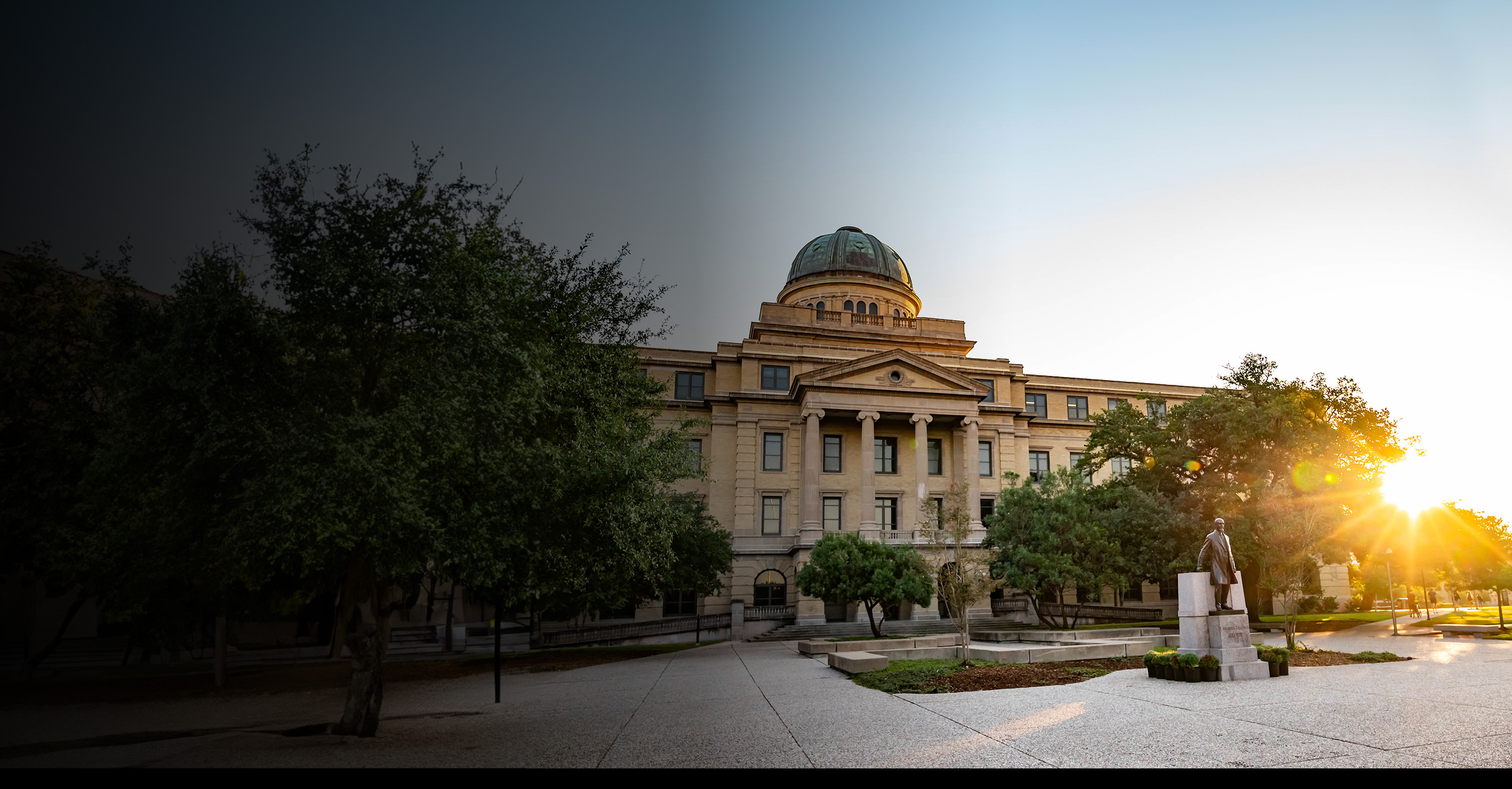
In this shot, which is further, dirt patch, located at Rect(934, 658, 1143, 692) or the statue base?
the statue base

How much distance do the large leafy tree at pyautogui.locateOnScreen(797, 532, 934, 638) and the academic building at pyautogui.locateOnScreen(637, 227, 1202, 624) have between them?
31.7ft

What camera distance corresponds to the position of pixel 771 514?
50812mm

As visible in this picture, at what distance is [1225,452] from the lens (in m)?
36.8

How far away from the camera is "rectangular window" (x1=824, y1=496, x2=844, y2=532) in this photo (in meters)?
50.3

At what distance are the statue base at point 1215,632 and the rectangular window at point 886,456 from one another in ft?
106

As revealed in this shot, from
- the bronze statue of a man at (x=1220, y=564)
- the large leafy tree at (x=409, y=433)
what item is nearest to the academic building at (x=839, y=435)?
the bronze statue of a man at (x=1220, y=564)

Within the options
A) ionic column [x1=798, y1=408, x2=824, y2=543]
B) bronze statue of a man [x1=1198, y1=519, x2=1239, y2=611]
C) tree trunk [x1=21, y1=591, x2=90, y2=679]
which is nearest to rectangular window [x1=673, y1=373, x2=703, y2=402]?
ionic column [x1=798, y1=408, x2=824, y2=543]

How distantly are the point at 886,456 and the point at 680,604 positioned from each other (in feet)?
51.8

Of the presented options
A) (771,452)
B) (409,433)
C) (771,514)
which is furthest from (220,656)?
(771,452)

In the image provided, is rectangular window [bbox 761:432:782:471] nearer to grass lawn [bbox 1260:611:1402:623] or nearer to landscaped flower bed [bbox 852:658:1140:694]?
grass lawn [bbox 1260:611:1402:623]

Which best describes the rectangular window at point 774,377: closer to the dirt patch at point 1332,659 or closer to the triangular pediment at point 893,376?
the triangular pediment at point 893,376

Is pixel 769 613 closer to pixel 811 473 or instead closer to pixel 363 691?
pixel 811 473
